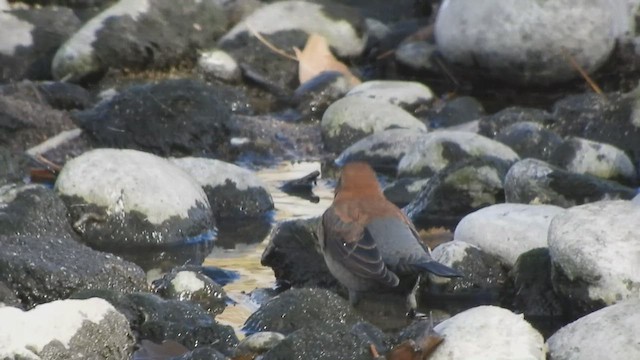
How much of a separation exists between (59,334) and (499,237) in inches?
109

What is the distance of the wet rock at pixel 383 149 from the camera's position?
36.1ft

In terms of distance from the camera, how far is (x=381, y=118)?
11.9 meters

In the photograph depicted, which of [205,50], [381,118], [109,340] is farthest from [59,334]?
[205,50]

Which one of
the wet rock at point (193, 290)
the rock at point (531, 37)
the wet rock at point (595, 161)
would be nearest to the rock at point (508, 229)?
the wet rock at point (193, 290)

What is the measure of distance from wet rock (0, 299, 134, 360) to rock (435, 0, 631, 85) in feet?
25.1

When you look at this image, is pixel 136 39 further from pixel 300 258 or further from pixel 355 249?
pixel 355 249

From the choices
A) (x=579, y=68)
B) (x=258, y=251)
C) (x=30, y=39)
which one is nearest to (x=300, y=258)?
(x=258, y=251)

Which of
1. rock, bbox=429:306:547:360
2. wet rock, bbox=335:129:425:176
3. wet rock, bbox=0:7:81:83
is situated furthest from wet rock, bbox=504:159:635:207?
wet rock, bbox=0:7:81:83

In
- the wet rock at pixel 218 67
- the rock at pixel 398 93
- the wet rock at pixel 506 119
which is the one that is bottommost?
the wet rock at pixel 218 67

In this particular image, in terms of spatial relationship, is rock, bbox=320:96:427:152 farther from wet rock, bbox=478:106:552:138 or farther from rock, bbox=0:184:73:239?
rock, bbox=0:184:73:239

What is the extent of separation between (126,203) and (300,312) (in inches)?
94.0

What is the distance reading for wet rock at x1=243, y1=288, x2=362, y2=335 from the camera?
6496 mm

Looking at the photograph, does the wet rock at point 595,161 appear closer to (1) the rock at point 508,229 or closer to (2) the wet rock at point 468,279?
(1) the rock at point 508,229

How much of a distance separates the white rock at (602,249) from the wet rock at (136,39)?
302 inches
